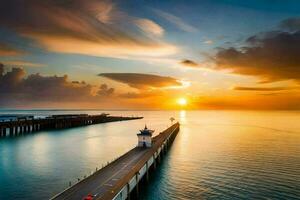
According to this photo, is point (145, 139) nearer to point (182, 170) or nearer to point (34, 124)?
point (182, 170)

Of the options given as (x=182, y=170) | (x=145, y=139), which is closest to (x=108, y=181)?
(x=182, y=170)

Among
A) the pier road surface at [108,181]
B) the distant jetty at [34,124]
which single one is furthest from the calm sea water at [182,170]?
the distant jetty at [34,124]

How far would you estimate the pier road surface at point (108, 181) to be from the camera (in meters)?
29.1

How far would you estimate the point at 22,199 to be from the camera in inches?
1398

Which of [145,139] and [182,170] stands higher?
[145,139]

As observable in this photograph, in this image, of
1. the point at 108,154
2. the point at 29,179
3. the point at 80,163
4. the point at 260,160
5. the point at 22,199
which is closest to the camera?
the point at 22,199

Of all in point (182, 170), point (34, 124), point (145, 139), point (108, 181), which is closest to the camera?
point (108, 181)

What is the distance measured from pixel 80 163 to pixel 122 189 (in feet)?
91.9

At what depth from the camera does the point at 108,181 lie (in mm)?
34000

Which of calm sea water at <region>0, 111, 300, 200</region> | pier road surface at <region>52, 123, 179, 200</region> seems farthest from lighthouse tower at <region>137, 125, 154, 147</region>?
pier road surface at <region>52, 123, 179, 200</region>

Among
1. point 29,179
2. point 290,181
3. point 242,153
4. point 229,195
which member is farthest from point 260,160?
point 29,179

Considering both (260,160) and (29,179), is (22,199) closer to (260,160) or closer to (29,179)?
(29,179)

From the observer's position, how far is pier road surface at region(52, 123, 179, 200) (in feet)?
95.6

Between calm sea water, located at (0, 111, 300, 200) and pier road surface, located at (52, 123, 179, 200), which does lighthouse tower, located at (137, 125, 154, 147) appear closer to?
calm sea water, located at (0, 111, 300, 200)
